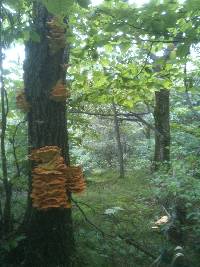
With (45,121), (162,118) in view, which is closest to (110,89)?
(45,121)

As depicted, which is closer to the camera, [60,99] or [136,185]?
[60,99]

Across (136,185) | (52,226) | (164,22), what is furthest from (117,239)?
(136,185)

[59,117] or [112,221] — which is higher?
[59,117]

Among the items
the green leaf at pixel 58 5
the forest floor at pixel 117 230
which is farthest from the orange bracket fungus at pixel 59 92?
the green leaf at pixel 58 5

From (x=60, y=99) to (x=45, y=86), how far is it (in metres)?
0.25

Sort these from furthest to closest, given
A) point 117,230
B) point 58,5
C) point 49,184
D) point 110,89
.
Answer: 1. point 117,230
2. point 110,89
3. point 49,184
4. point 58,5

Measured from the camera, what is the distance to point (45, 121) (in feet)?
14.6

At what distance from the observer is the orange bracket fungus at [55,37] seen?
4.26 m

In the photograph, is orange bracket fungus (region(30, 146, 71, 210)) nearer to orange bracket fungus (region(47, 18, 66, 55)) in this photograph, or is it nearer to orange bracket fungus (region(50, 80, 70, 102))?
orange bracket fungus (region(50, 80, 70, 102))

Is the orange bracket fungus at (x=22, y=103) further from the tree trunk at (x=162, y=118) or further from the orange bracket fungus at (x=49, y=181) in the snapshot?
the tree trunk at (x=162, y=118)

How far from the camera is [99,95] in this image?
5680mm

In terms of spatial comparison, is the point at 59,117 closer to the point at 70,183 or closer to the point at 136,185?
the point at 70,183

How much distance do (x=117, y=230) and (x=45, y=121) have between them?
2.55 m

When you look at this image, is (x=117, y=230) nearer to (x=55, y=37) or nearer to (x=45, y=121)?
(x=45, y=121)
